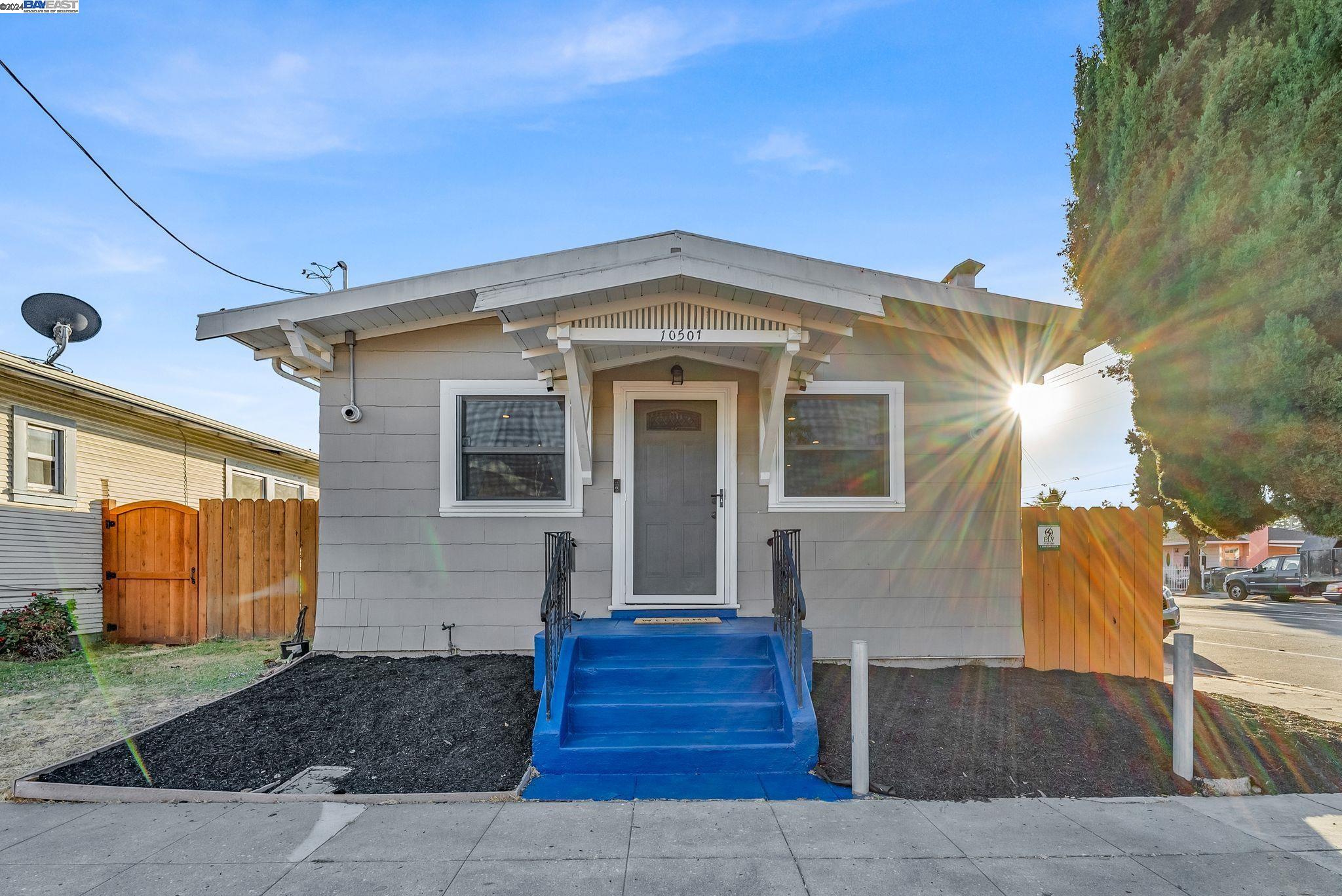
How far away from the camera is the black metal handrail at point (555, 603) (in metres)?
4.39

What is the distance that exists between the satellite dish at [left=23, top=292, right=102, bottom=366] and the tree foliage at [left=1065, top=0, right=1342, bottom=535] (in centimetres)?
1192

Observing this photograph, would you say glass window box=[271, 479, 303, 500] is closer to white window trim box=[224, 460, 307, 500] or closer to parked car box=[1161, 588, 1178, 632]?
white window trim box=[224, 460, 307, 500]

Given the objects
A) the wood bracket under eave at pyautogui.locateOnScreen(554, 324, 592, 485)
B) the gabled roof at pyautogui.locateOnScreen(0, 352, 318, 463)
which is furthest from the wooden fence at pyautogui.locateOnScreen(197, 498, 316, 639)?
the wood bracket under eave at pyautogui.locateOnScreen(554, 324, 592, 485)

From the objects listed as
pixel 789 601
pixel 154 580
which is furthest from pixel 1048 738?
pixel 154 580

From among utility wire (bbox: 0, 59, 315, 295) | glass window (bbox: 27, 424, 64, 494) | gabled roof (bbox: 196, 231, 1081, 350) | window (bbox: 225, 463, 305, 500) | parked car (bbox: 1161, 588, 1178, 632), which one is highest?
utility wire (bbox: 0, 59, 315, 295)

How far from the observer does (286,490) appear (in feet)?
49.4

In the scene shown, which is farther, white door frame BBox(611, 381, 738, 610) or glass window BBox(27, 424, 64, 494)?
glass window BBox(27, 424, 64, 494)

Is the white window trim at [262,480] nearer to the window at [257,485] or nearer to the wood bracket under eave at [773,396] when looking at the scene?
the window at [257,485]

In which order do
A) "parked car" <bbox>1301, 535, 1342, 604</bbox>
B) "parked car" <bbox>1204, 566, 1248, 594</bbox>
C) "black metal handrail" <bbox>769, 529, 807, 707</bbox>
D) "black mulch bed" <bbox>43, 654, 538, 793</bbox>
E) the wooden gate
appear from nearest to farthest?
"black mulch bed" <bbox>43, 654, 538, 793</bbox>
"black metal handrail" <bbox>769, 529, 807, 707</bbox>
the wooden gate
"parked car" <bbox>1301, 535, 1342, 604</bbox>
"parked car" <bbox>1204, 566, 1248, 594</bbox>

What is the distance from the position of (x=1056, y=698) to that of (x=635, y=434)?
3.91 m

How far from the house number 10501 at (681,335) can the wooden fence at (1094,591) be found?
11.6ft

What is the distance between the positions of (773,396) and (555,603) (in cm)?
228

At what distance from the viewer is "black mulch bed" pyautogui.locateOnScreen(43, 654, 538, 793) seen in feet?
13.4

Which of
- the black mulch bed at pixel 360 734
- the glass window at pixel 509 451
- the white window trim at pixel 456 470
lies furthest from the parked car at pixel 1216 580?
the black mulch bed at pixel 360 734
